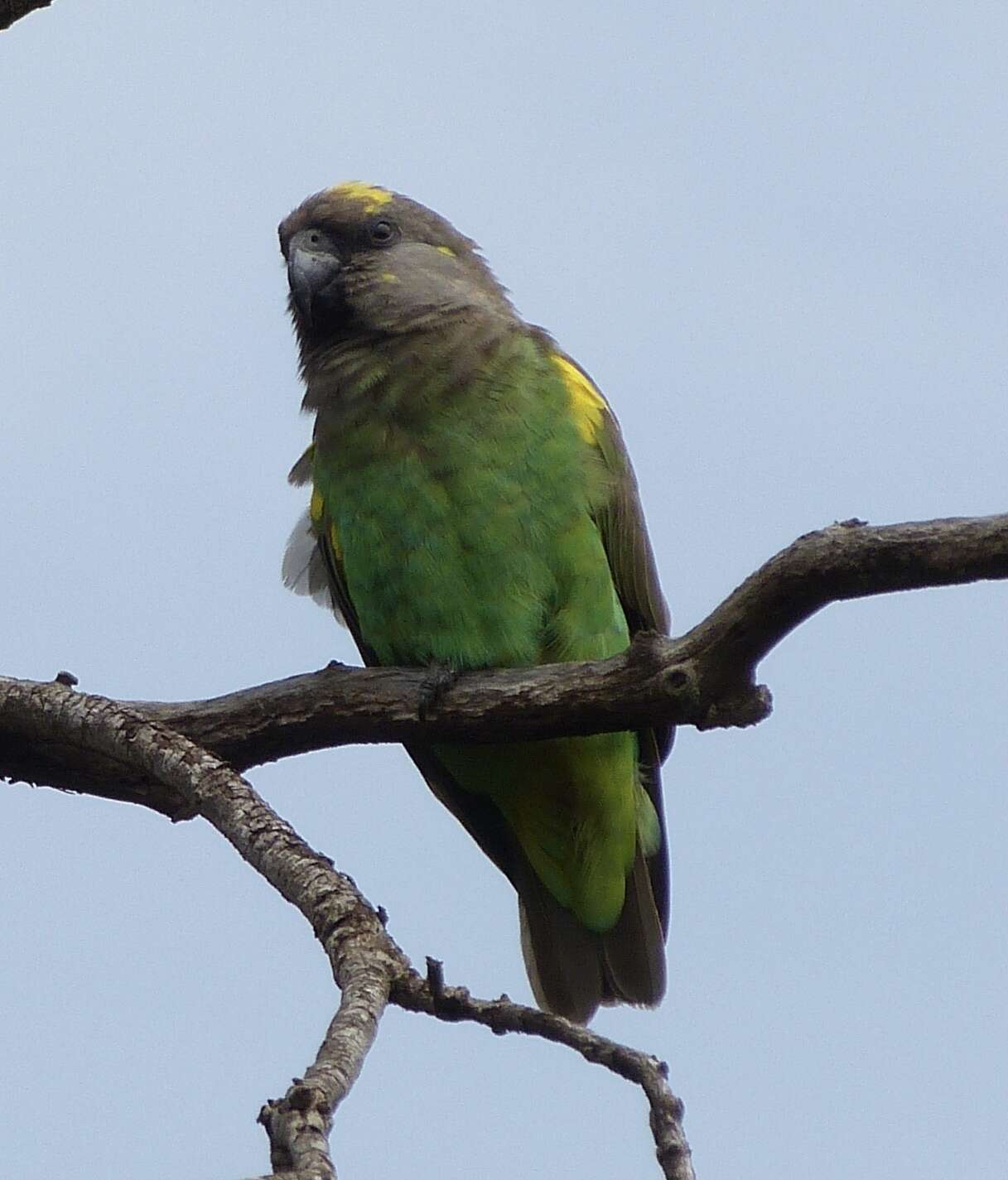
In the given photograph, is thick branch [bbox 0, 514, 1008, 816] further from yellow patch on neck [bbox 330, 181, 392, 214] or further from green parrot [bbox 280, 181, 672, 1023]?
yellow patch on neck [bbox 330, 181, 392, 214]

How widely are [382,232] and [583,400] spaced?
1.25 metres

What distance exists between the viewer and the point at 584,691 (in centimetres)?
436

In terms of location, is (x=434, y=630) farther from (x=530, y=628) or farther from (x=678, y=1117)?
(x=678, y=1117)

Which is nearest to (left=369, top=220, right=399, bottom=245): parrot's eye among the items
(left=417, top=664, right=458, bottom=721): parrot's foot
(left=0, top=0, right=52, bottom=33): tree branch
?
(left=417, top=664, right=458, bottom=721): parrot's foot

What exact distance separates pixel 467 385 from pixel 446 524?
0.53m

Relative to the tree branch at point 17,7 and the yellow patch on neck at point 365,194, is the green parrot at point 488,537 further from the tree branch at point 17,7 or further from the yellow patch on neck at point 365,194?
the tree branch at point 17,7

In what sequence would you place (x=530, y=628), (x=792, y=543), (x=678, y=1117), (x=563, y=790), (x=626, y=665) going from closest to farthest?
(x=678, y=1117) < (x=792, y=543) < (x=626, y=665) < (x=530, y=628) < (x=563, y=790)

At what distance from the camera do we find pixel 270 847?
375 centimetres

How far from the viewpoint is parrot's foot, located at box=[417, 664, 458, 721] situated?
4.93 metres

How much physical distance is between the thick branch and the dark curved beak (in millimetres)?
1798

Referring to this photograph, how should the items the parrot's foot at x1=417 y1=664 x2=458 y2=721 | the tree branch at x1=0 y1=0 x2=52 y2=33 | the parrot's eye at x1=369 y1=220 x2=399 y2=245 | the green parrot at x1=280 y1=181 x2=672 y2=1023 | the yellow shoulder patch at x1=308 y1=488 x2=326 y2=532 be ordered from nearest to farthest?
the tree branch at x1=0 y1=0 x2=52 y2=33, the parrot's foot at x1=417 y1=664 x2=458 y2=721, the green parrot at x1=280 y1=181 x2=672 y2=1023, the yellow shoulder patch at x1=308 y1=488 x2=326 y2=532, the parrot's eye at x1=369 y1=220 x2=399 y2=245

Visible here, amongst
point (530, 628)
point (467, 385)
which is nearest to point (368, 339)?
point (467, 385)

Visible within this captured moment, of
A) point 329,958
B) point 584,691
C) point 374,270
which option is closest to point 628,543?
point 584,691

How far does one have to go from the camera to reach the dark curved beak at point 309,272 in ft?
20.1
